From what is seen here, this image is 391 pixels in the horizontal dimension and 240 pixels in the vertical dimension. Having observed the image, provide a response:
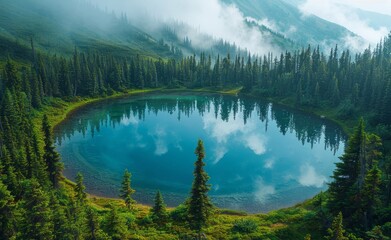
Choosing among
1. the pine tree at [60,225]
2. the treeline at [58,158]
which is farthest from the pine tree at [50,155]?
the pine tree at [60,225]

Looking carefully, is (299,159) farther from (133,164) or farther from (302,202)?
(133,164)

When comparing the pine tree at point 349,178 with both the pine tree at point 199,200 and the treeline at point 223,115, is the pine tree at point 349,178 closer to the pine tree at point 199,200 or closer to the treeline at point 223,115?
the pine tree at point 199,200

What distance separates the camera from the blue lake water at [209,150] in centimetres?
7350

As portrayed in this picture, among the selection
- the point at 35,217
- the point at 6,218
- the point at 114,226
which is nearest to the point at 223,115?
the point at 114,226

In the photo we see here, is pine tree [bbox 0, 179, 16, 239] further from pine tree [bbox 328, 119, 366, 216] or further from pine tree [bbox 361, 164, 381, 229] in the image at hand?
pine tree [bbox 361, 164, 381, 229]

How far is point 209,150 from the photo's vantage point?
100m

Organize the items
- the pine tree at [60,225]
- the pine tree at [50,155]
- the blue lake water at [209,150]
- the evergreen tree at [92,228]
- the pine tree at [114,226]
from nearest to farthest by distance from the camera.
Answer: the evergreen tree at [92,228]
the pine tree at [60,225]
the pine tree at [114,226]
the pine tree at [50,155]
the blue lake water at [209,150]

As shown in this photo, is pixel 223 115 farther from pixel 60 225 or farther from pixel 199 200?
pixel 60 225

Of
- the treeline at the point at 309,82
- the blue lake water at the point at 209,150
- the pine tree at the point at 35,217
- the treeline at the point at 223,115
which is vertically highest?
the treeline at the point at 309,82

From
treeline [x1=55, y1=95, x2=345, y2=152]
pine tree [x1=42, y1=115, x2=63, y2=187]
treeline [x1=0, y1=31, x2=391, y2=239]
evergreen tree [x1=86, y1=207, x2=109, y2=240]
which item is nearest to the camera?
evergreen tree [x1=86, y1=207, x2=109, y2=240]

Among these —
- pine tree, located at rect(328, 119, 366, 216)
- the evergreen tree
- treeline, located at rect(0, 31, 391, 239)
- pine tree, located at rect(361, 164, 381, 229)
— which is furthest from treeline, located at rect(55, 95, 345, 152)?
the evergreen tree

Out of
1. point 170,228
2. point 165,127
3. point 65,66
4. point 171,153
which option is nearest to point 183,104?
point 165,127

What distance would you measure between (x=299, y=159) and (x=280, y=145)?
14.1 meters

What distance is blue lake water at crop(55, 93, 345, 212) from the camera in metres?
73.5
